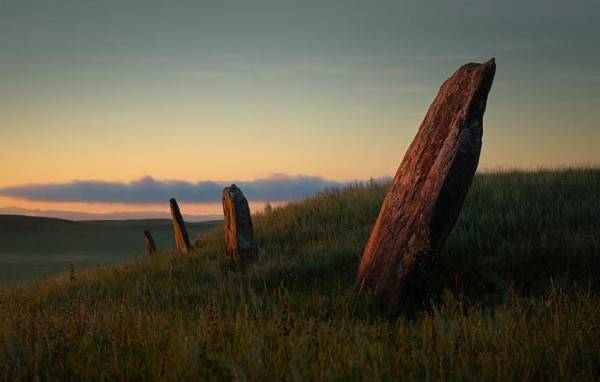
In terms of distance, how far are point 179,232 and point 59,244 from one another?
2581cm

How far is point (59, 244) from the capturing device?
134ft

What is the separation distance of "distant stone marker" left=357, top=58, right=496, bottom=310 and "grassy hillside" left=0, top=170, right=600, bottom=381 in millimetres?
457

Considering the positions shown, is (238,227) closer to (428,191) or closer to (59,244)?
(428,191)

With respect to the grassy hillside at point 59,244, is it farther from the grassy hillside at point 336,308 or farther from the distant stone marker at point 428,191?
the distant stone marker at point 428,191

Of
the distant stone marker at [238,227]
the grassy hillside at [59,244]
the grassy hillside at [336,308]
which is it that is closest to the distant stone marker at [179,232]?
the grassy hillside at [336,308]

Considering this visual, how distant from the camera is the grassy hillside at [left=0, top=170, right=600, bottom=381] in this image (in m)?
4.87

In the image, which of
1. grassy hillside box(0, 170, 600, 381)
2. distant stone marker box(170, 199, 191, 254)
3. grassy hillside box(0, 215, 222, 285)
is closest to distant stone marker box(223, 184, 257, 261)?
grassy hillside box(0, 170, 600, 381)

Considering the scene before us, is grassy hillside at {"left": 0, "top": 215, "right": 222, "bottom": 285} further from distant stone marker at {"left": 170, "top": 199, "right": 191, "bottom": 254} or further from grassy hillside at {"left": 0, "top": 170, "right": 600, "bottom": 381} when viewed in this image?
grassy hillside at {"left": 0, "top": 170, "right": 600, "bottom": 381}

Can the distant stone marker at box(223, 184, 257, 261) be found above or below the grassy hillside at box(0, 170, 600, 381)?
above

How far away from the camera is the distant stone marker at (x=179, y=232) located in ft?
58.2

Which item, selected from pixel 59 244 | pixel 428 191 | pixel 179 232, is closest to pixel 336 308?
pixel 428 191

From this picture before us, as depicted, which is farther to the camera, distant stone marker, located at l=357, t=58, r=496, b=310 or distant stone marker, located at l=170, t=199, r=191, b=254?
distant stone marker, located at l=170, t=199, r=191, b=254

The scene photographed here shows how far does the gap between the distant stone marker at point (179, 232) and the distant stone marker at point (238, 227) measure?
3891mm

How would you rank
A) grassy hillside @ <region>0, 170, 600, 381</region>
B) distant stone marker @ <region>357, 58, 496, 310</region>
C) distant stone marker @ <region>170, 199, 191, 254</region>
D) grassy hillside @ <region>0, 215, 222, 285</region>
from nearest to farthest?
grassy hillside @ <region>0, 170, 600, 381</region>
distant stone marker @ <region>357, 58, 496, 310</region>
distant stone marker @ <region>170, 199, 191, 254</region>
grassy hillside @ <region>0, 215, 222, 285</region>
